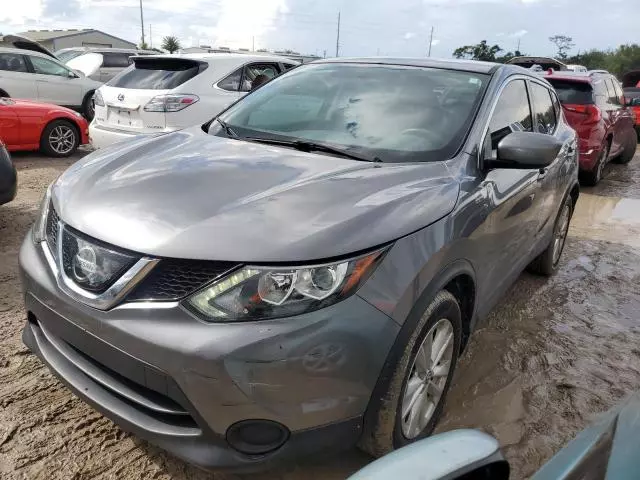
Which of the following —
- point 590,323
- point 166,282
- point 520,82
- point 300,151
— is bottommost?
point 590,323

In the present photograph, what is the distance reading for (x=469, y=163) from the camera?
253cm

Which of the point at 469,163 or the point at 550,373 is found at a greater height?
the point at 469,163

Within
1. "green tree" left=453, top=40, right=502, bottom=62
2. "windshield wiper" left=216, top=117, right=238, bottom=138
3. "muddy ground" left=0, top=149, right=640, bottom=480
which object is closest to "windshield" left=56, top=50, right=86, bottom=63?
"muddy ground" left=0, top=149, right=640, bottom=480

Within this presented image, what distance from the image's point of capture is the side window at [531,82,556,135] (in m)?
3.76

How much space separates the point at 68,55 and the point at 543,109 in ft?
49.2

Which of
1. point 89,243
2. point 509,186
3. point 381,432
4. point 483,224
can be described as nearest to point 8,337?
point 89,243

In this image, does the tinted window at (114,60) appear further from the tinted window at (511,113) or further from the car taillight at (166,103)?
the tinted window at (511,113)

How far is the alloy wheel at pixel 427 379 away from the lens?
2.16 m

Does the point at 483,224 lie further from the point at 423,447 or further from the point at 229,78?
the point at 229,78

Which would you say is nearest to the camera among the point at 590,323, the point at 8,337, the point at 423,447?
the point at 423,447

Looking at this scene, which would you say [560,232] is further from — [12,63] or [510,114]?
[12,63]

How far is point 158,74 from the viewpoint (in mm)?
6477

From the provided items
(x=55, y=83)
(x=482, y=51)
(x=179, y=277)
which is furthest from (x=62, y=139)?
(x=482, y=51)

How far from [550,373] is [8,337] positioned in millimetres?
3022
